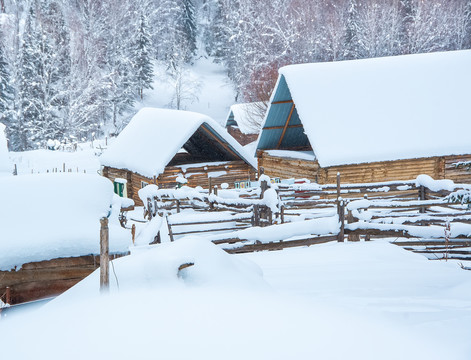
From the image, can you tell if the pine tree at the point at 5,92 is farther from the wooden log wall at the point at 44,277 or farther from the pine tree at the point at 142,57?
the wooden log wall at the point at 44,277

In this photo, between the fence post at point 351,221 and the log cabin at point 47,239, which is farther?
the fence post at point 351,221

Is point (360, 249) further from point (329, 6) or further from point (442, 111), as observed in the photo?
point (329, 6)

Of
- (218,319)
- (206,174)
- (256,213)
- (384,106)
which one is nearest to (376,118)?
(384,106)

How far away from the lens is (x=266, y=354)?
2.47 m

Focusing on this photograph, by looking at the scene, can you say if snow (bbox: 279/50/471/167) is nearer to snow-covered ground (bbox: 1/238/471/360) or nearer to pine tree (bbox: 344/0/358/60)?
snow-covered ground (bbox: 1/238/471/360)

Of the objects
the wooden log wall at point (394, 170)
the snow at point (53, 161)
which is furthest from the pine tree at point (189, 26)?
the wooden log wall at point (394, 170)

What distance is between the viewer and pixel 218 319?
286cm

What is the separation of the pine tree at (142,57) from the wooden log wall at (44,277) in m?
49.4

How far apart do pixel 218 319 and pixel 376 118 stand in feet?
50.4

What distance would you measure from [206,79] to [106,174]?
4065 cm

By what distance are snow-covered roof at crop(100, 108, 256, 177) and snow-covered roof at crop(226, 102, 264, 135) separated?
11.2 meters

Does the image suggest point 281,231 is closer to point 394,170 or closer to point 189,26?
point 394,170

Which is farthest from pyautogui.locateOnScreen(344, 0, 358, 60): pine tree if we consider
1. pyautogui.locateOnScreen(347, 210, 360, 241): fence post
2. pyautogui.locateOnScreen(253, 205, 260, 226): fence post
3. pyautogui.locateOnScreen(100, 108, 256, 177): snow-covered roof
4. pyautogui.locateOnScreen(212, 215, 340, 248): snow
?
pyautogui.locateOnScreen(212, 215, 340, 248): snow

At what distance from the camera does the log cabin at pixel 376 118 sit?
15.9 metres
